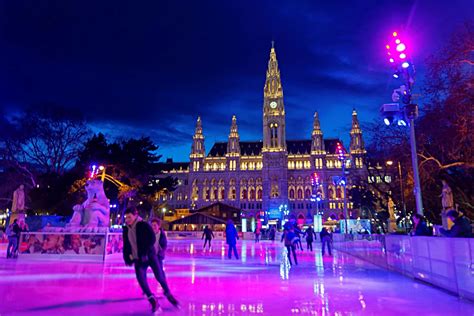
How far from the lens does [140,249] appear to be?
212 inches

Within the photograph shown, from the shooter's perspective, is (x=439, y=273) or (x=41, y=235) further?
(x=41, y=235)

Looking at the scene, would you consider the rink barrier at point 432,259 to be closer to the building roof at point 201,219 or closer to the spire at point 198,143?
the building roof at point 201,219

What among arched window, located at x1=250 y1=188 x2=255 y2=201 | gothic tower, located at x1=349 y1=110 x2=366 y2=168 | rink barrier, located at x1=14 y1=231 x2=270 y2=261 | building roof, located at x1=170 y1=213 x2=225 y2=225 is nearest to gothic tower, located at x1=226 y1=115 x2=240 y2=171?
arched window, located at x1=250 y1=188 x2=255 y2=201

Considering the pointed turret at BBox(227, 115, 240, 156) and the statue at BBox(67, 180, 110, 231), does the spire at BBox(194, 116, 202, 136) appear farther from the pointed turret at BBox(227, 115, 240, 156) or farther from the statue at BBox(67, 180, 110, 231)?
the statue at BBox(67, 180, 110, 231)

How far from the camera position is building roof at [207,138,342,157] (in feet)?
320

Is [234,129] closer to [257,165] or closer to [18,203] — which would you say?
[257,165]

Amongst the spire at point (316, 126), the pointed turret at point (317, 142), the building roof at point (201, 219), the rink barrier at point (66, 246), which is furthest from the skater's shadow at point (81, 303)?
the spire at point (316, 126)

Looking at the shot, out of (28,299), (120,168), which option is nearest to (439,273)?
(28,299)

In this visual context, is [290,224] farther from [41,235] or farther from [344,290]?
[41,235]

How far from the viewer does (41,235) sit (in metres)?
14.8

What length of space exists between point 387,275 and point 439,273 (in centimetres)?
273

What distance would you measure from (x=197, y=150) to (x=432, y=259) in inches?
3598

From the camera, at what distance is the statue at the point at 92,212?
15.7m

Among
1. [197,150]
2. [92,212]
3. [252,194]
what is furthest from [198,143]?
[92,212]
